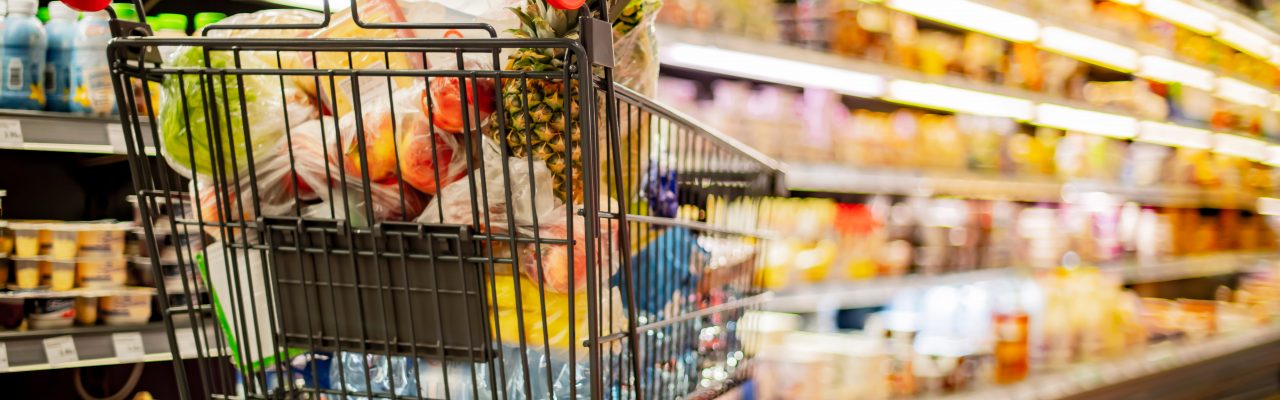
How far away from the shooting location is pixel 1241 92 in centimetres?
519

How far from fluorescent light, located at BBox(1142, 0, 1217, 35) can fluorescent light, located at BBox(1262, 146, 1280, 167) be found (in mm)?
1125

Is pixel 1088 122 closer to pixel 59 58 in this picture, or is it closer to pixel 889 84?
pixel 889 84

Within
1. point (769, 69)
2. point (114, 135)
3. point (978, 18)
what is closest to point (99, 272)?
point (114, 135)

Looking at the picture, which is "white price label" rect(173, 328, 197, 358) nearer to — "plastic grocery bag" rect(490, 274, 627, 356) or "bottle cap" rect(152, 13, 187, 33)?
"bottle cap" rect(152, 13, 187, 33)

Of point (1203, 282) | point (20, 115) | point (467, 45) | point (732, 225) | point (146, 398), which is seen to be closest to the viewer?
point (467, 45)

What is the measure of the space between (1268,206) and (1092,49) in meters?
2.29

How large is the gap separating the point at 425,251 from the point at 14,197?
6.44 feet

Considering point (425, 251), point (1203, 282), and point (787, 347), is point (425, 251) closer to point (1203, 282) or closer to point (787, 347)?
point (787, 347)


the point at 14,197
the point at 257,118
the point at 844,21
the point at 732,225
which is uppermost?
the point at 844,21

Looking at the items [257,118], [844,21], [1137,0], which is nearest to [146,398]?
[257,118]

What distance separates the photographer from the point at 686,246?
1148mm

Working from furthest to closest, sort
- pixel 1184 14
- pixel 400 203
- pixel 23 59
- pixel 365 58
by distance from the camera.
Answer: pixel 1184 14
pixel 23 59
pixel 365 58
pixel 400 203

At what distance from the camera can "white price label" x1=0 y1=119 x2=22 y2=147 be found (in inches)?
65.6

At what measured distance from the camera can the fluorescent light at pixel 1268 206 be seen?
207 inches
